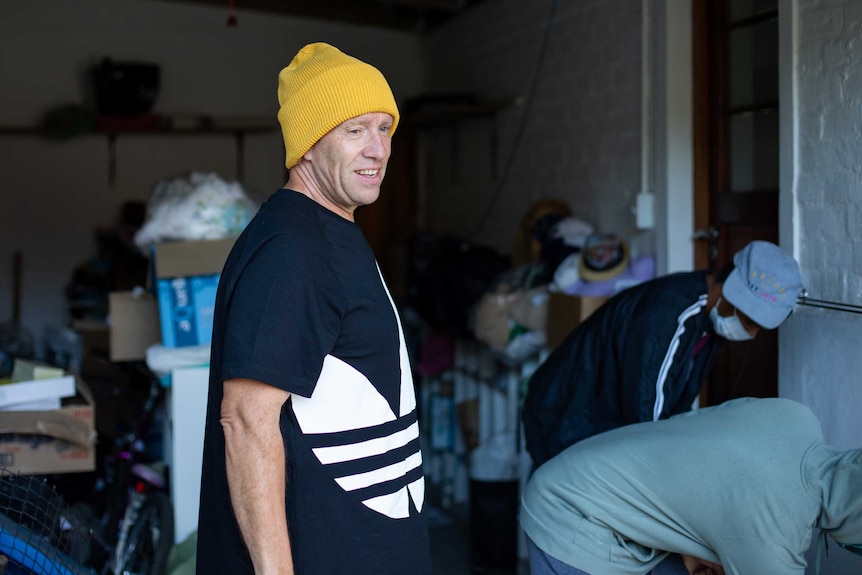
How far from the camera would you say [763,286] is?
98.3 inches

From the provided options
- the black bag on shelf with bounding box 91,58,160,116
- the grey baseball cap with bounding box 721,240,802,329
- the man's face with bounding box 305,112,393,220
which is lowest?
the grey baseball cap with bounding box 721,240,802,329

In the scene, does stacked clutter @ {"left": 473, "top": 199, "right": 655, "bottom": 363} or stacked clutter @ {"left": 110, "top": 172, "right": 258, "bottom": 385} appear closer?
stacked clutter @ {"left": 110, "top": 172, "right": 258, "bottom": 385}

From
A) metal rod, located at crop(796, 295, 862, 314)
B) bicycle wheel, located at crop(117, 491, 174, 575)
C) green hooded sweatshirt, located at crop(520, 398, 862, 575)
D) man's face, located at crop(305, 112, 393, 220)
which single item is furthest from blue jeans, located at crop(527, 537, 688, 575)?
bicycle wheel, located at crop(117, 491, 174, 575)

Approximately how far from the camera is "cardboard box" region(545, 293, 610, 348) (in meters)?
3.72

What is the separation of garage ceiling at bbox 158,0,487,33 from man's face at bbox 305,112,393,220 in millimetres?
5095

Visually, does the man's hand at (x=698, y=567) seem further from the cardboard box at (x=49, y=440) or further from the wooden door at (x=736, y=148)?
the cardboard box at (x=49, y=440)

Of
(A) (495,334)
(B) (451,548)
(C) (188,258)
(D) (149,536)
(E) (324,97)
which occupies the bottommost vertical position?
(B) (451,548)

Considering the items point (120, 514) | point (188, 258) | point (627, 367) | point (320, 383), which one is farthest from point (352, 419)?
point (120, 514)

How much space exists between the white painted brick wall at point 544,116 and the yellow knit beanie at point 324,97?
9.49ft

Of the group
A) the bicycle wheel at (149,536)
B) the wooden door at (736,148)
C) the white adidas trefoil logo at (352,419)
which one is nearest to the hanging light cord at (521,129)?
the wooden door at (736,148)

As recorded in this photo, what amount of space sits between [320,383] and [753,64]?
285cm

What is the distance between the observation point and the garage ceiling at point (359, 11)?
6531 mm

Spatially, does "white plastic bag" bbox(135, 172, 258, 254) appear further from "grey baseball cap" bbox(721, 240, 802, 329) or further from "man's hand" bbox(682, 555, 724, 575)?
"man's hand" bbox(682, 555, 724, 575)

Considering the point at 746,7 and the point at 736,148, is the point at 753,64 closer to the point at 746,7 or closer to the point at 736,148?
the point at 746,7
